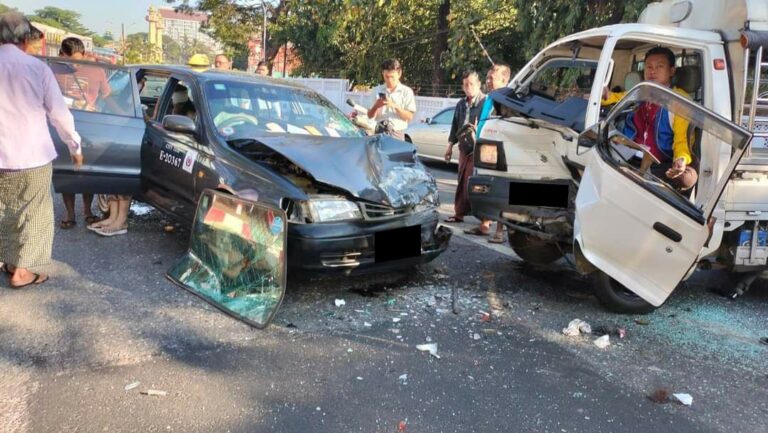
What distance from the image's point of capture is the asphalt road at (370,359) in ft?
8.82

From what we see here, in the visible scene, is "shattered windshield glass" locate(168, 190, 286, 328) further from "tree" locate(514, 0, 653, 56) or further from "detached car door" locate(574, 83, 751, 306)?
"tree" locate(514, 0, 653, 56)

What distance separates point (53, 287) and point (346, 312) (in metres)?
2.18

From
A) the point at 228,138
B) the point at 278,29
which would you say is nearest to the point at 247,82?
the point at 228,138

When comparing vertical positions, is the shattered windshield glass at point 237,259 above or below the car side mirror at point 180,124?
below

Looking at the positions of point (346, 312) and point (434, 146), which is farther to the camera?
point (434, 146)

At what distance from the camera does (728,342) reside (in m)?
3.72

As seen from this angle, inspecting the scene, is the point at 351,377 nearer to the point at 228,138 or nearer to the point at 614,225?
the point at 614,225

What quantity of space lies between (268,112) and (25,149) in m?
1.84

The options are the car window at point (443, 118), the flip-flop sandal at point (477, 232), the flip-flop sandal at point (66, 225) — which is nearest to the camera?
the flip-flop sandal at point (66, 225)

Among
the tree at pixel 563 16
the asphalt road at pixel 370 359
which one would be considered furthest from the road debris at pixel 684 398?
the tree at pixel 563 16

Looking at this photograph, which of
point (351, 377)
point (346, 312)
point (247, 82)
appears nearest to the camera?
point (351, 377)

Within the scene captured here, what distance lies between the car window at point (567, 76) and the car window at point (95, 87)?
12.6 feet

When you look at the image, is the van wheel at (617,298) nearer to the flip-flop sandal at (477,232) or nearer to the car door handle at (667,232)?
the car door handle at (667,232)

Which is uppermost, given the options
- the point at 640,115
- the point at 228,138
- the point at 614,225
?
the point at 640,115
